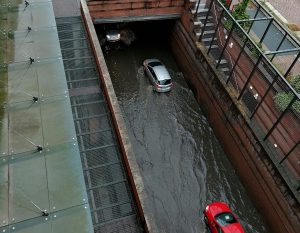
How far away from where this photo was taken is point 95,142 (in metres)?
14.1

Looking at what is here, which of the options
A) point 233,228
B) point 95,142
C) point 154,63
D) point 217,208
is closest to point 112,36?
point 154,63

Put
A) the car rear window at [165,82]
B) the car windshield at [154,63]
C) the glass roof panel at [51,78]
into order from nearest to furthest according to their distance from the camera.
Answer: the glass roof panel at [51,78] < the car rear window at [165,82] < the car windshield at [154,63]

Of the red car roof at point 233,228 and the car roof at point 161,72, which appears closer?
the red car roof at point 233,228

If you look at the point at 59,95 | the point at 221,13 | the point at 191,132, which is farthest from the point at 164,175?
the point at 221,13

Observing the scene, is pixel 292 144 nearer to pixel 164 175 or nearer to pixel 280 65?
pixel 280 65

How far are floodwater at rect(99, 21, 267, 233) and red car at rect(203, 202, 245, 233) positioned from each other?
0.75 metres

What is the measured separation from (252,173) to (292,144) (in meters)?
3.20

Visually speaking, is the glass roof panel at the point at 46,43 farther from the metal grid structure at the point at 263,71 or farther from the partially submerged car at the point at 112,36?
the partially submerged car at the point at 112,36

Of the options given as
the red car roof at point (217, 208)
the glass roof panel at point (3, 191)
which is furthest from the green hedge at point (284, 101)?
the glass roof panel at point (3, 191)

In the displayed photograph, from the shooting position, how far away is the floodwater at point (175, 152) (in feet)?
59.7

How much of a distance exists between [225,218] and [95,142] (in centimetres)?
837

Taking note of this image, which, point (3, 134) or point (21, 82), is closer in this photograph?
point (3, 134)

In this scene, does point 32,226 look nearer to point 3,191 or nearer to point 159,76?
point 3,191

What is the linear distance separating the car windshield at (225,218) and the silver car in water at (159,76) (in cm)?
1001
